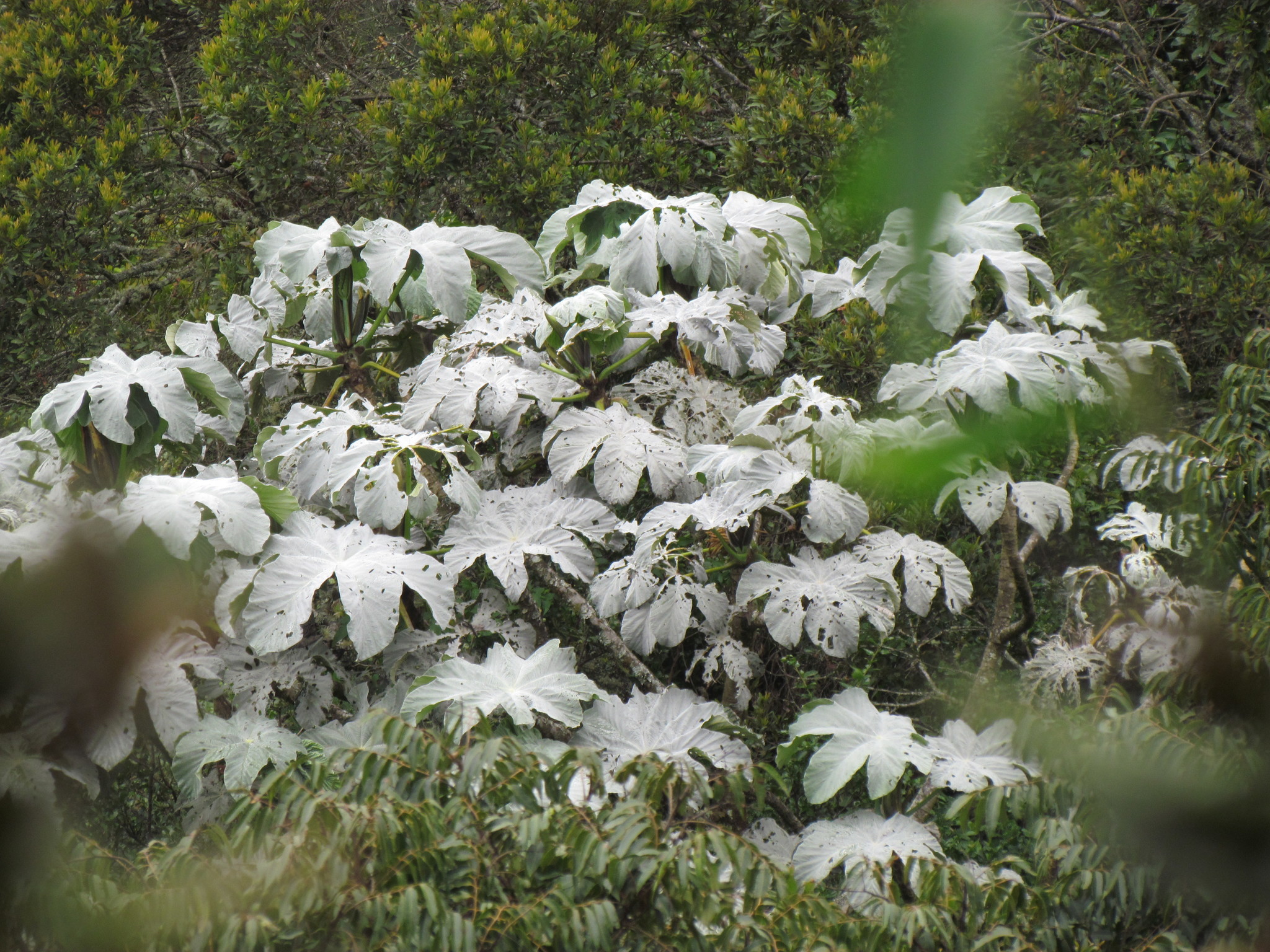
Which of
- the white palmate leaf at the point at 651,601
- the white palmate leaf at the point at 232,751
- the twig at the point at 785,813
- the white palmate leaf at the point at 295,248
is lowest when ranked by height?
the twig at the point at 785,813

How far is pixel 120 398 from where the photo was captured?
228cm

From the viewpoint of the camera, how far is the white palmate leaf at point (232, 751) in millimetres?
2039

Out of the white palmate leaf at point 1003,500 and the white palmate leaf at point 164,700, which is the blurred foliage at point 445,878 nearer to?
the white palmate leaf at point 164,700

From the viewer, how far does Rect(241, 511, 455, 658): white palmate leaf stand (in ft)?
6.84

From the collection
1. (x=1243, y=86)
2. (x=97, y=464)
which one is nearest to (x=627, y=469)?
(x=97, y=464)

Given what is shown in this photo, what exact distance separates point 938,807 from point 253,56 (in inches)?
139

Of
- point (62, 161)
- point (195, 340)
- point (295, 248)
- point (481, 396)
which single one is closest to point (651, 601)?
point (481, 396)

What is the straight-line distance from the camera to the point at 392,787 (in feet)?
5.07

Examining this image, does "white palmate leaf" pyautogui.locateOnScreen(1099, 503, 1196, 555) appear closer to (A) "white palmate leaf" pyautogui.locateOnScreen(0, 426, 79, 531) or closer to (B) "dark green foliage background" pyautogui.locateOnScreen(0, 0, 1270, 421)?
(B) "dark green foliage background" pyautogui.locateOnScreen(0, 0, 1270, 421)

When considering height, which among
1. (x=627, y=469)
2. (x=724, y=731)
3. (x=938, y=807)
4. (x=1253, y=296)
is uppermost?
(x=1253, y=296)

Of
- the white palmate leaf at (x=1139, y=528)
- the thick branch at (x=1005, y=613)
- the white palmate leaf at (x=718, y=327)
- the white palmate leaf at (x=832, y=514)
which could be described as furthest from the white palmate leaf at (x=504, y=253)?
the white palmate leaf at (x=1139, y=528)

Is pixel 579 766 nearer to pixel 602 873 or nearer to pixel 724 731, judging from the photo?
pixel 602 873

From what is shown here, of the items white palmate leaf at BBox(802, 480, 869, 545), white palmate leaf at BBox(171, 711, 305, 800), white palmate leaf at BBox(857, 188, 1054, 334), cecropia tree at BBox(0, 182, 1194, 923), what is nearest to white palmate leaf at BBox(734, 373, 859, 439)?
cecropia tree at BBox(0, 182, 1194, 923)

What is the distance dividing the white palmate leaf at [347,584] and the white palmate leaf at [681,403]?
2.30ft
